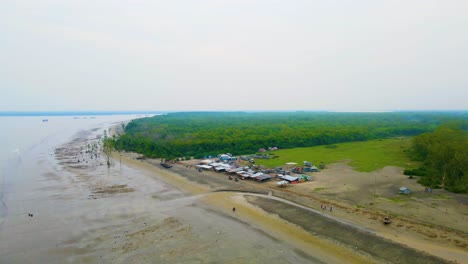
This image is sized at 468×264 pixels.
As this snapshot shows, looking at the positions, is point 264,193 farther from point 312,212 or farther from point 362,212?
point 362,212

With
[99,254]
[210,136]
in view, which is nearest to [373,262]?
[99,254]

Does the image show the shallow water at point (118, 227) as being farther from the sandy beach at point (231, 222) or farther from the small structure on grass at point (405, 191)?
the small structure on grass at point (405, 191)

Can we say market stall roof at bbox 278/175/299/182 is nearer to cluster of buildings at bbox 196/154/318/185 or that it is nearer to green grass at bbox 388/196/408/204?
cluster of buildings at bbox 196/154/318/185

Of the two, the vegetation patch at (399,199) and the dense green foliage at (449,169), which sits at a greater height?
the dense green foliage at (449,169)

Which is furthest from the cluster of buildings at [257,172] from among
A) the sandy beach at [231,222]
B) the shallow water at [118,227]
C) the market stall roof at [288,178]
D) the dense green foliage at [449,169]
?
the dense green foliage at [449,169]

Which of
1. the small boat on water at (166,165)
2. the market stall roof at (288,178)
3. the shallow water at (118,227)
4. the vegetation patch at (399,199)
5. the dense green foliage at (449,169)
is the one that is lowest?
the shallow water at (118,227)
